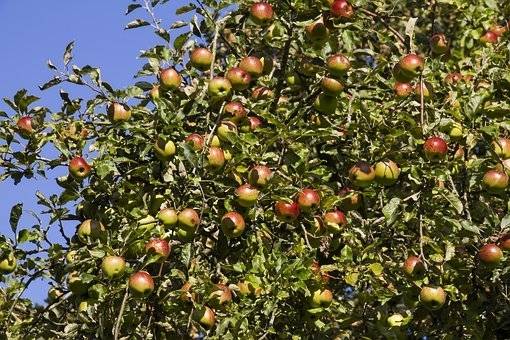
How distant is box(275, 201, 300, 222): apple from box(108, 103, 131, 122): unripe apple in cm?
70

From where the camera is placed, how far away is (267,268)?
3410 millimetres

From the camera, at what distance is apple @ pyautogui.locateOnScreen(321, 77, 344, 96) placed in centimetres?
356

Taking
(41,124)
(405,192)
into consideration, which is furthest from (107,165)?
(405,192)

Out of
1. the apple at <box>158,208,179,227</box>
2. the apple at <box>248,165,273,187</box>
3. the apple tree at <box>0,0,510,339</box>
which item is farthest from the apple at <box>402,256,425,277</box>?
the apple at <box>158,208,179,227</box>

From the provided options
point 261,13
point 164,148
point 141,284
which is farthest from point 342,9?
point 141,284

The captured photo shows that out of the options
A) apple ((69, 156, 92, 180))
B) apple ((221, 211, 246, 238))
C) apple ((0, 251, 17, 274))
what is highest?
apple ((69, 156, 92, 180))

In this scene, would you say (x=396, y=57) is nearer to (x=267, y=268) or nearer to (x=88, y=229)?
(x=267, y=268)

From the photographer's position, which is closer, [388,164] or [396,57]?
[388,164]

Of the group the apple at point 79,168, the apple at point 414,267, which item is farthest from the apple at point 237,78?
the apple at point 414,267

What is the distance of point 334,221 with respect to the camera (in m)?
3.47

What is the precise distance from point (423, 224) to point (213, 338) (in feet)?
3.18

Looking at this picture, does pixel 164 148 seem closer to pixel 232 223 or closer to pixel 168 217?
pixel 168 217

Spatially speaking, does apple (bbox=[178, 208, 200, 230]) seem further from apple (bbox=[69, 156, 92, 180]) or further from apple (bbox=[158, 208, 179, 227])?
apple (bbox=[69, 156, 92, 180])

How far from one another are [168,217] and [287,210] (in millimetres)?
461
